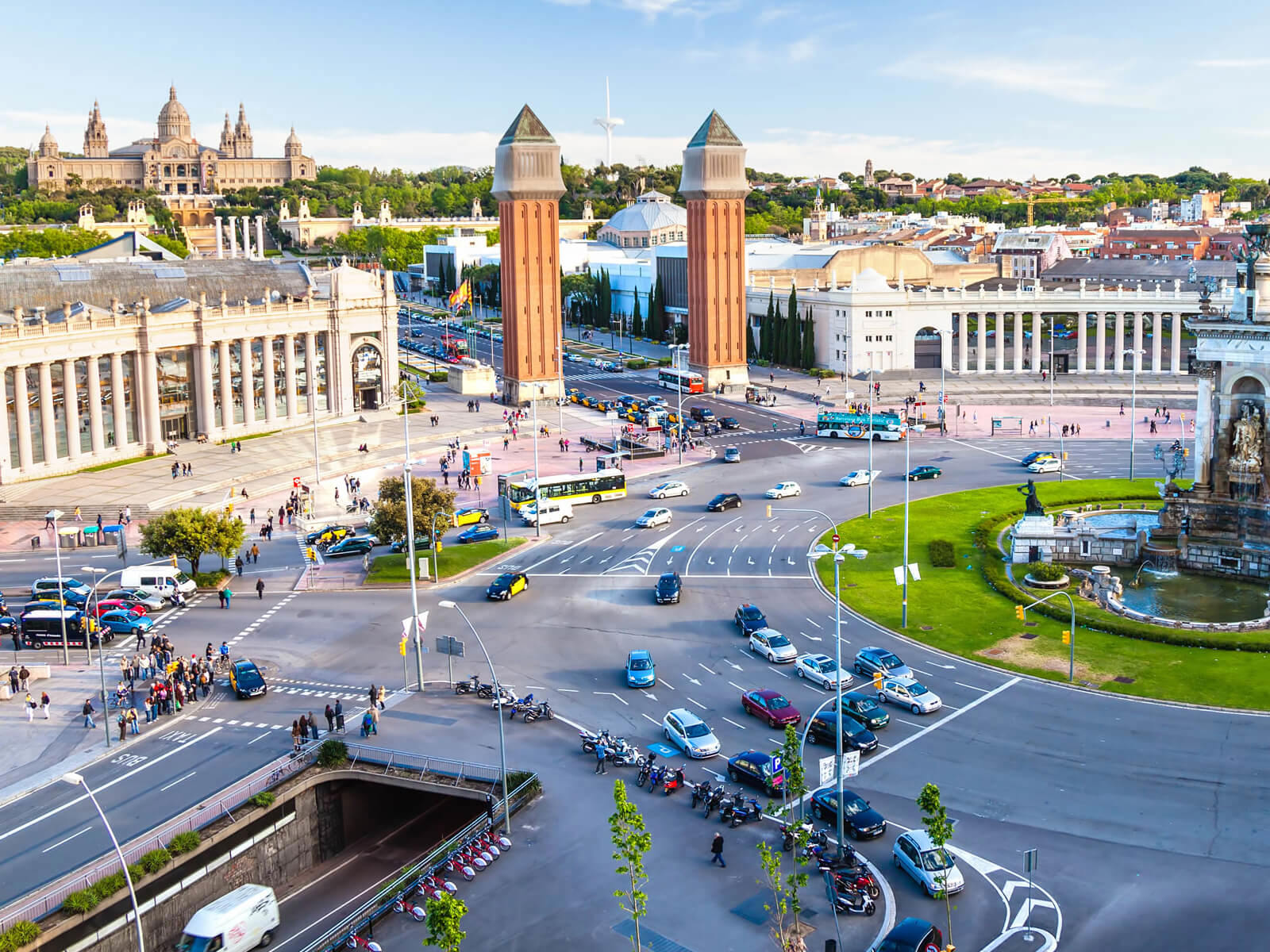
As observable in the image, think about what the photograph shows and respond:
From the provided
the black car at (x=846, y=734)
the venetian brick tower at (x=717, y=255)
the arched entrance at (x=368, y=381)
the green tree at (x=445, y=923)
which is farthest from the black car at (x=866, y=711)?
the venetian brick tower at (x=717, y=255)

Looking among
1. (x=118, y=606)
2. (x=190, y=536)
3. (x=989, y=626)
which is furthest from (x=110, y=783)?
(x=989, y=626)

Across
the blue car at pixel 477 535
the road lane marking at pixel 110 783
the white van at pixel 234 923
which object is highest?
the blue car at pixel 477 535

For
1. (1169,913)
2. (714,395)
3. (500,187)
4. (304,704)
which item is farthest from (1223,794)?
(500,187)

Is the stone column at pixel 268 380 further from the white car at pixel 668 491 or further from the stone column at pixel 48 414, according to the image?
the white car at pixel 668 491

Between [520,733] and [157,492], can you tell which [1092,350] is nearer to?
[157,492]

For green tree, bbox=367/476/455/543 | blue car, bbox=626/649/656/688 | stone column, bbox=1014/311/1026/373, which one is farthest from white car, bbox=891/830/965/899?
stone column, bbox=1014/311/1026/373

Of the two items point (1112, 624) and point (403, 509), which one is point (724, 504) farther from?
point (1112, 624)
